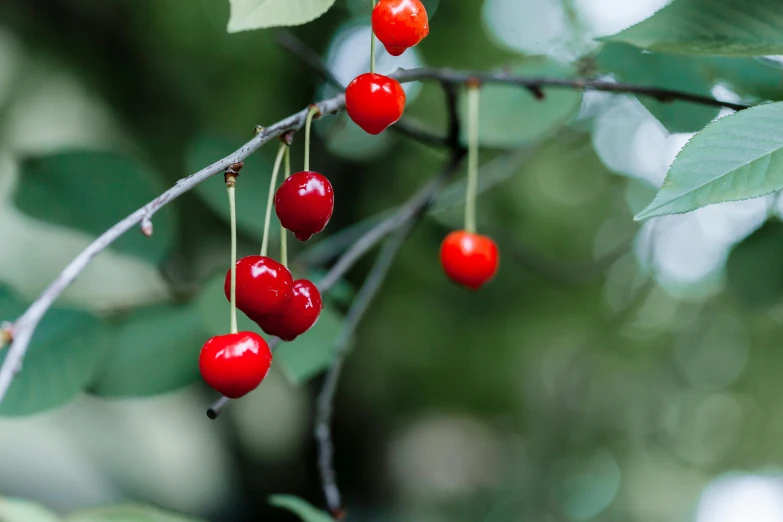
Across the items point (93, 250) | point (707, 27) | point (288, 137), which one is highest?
point (707, 27)

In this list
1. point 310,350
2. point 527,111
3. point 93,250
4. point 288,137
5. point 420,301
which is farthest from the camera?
point 420,301

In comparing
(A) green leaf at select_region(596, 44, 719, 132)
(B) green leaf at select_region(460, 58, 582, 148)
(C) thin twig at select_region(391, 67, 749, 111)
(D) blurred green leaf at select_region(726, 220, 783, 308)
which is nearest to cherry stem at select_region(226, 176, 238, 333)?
(C) thin twig at select_region(391, 67, 749, 111)

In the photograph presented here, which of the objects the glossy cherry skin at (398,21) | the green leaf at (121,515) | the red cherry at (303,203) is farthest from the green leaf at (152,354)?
the glossy cherry skin at (398,21)

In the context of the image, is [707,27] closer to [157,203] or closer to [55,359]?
[157,203]

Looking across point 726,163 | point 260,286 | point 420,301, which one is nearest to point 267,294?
point 260,286

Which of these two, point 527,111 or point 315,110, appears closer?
point 315,110

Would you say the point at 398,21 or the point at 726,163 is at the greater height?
the point at 398,21
